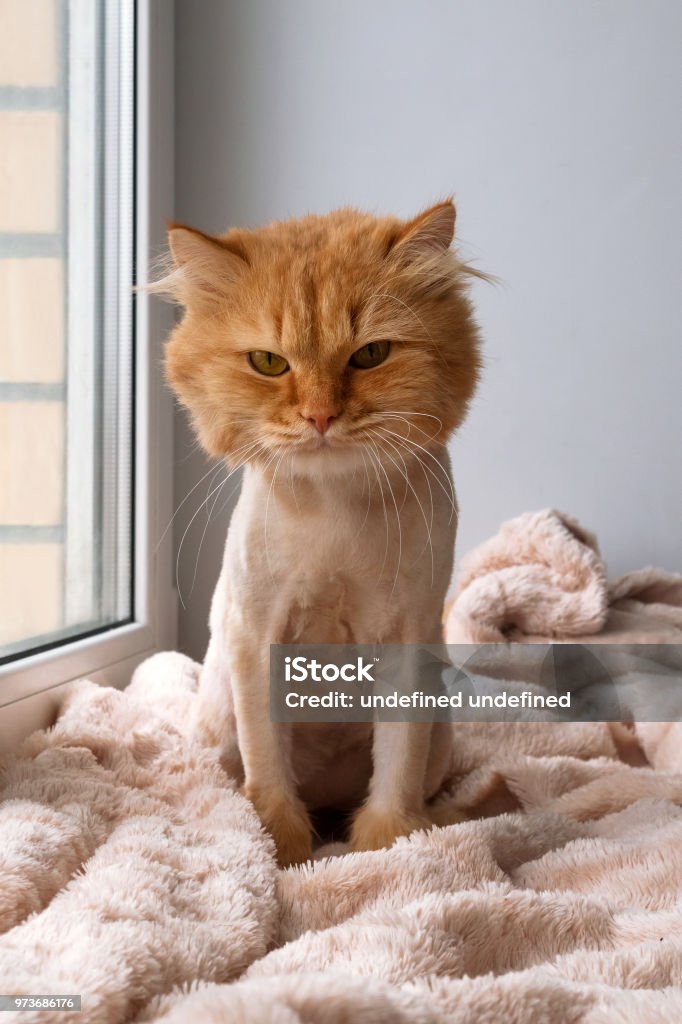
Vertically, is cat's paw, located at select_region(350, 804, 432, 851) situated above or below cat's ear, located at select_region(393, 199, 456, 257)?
below

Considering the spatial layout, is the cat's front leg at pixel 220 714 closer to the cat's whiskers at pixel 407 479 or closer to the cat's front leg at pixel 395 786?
the cat's front leg at pixel 395 786

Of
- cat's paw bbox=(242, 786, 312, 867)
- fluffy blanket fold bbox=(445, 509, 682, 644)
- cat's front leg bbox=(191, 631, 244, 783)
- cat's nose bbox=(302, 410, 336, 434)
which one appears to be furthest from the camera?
fluffy blanket fold bbox=(445, 509, 682, 644)

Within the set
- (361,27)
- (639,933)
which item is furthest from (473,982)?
(361,27)

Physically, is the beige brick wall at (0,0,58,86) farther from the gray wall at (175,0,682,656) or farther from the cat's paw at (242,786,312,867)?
the cat's paw at (242,786,312,867)

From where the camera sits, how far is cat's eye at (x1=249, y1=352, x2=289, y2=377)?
996mm

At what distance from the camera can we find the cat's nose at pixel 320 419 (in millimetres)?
936

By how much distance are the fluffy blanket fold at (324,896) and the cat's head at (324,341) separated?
412 millimetres

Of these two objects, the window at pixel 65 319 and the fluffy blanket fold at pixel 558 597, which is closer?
the window at pixel 65 319

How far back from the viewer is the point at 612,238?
1.86 m

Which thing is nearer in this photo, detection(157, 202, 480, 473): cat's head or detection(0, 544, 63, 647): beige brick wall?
detection(157, 202, 480, 473): cat's head

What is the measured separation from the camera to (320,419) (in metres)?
0.94

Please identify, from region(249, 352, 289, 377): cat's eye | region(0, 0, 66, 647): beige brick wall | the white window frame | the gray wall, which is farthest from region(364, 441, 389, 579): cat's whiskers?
the gray wall

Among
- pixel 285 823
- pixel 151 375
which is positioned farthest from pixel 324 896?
pixel 151 375

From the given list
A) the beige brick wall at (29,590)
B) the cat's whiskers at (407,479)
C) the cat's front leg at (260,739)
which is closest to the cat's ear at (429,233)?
the cat's whiskers at (407,479)
